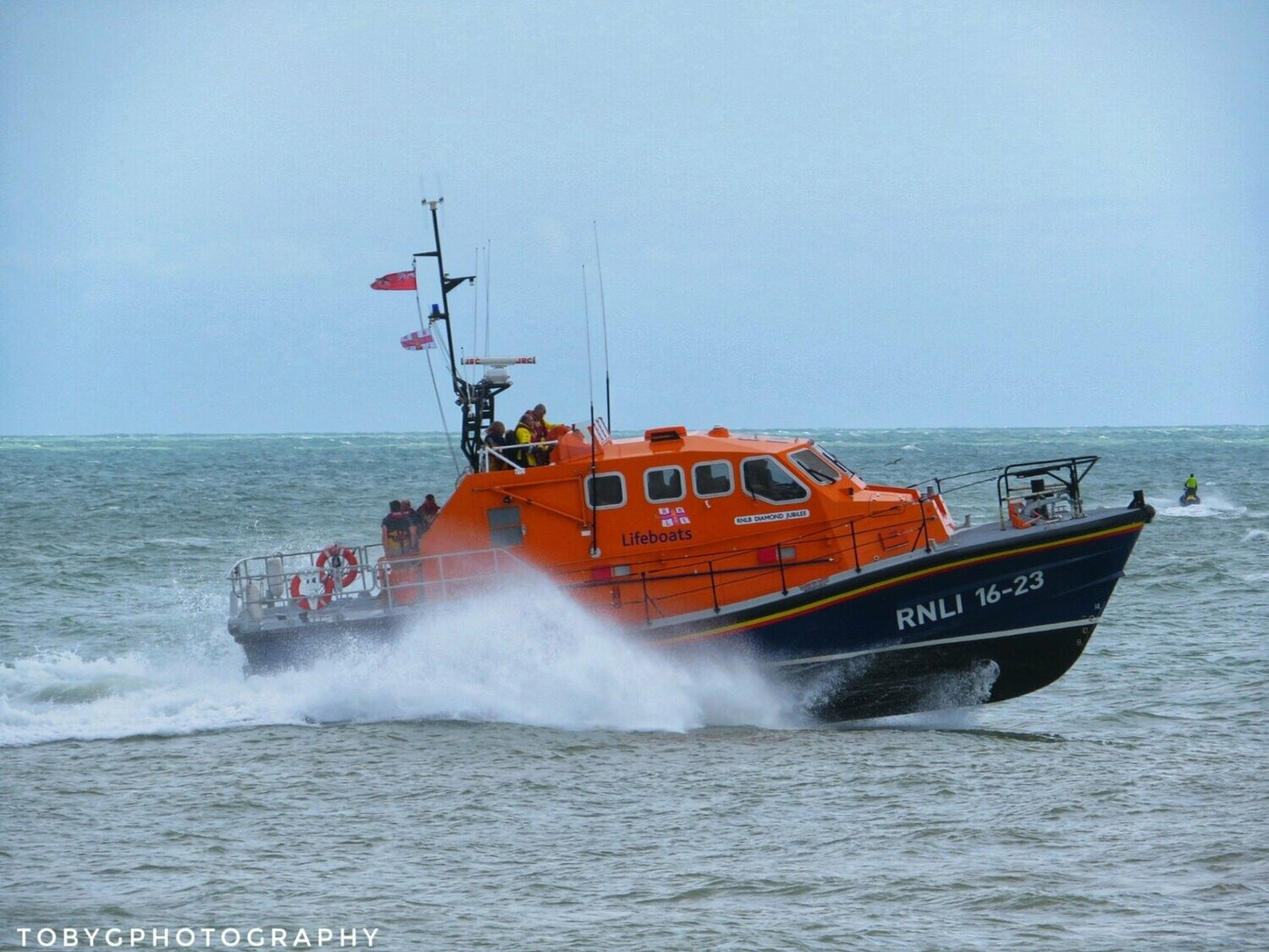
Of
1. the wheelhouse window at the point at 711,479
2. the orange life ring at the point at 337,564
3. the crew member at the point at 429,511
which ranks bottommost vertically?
the orange life ring at the point at 337,564

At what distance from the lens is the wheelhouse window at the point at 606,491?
12.9 meters

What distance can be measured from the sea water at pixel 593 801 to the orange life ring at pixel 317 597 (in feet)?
2.67

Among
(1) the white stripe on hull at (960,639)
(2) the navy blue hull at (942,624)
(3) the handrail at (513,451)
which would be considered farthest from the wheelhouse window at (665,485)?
(1) the white stripe on hull at (960,639)

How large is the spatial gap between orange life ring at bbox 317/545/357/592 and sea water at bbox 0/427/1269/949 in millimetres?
1047

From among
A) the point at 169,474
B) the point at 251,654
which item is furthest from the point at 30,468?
the point at 251,654

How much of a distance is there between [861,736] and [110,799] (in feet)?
19.7

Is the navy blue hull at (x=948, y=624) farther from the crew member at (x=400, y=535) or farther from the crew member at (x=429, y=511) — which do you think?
the crew member at (x=400, y=535)

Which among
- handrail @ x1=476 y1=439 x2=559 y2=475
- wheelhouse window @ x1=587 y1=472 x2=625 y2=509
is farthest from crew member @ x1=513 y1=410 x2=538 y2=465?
wheelhouse window @ x1=587 y1=472 x2=625 y2=509

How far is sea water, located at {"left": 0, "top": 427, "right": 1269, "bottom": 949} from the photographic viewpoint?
26.1ft

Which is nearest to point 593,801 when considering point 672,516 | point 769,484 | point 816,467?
point 672,516

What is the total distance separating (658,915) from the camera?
8.02 m

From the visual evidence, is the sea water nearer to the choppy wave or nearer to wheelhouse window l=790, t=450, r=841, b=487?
the choppy wave

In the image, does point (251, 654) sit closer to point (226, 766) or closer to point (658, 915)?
point (226, 766)

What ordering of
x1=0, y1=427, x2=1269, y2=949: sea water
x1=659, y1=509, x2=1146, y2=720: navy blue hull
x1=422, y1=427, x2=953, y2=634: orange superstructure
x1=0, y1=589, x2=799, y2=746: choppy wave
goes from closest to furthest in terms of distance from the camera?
x1=0, y1=427, x2=1269, y2=949: sea water → x1=659, y1=509, x2=1146, y2=720: navy blue hull → x1=0, y1=589, x2=799, y2=746: choppy wave → x1=422, y1=427, x2=953, y2=634: orange superstructure
